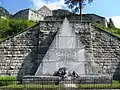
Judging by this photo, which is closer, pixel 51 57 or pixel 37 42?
pixel 51 57

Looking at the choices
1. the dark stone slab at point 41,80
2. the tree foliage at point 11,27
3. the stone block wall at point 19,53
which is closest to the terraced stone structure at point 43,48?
the stone block wall at point 19,53

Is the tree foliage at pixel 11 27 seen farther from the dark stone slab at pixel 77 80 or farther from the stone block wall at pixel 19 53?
the dark stone slab at pixel 77 80

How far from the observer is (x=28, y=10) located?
195 feet

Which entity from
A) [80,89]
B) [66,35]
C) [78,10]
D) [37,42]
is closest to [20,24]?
[78,10]

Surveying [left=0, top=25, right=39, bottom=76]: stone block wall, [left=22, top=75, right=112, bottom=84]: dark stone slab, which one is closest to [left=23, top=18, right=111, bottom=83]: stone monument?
[left=22, top=75, right=112, bottom=84]: dark stone slab

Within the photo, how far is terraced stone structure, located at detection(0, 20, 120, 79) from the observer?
22.4 metres

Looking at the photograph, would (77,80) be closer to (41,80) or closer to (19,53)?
(41,80)

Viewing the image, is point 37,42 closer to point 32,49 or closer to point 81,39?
point 32,49

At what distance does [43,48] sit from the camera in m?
22.7

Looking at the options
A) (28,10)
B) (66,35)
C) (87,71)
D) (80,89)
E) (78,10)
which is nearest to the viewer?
(80,89)

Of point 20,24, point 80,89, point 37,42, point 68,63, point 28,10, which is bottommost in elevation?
point 80,89

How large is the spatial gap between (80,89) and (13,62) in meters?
9.78

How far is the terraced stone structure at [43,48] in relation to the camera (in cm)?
2238

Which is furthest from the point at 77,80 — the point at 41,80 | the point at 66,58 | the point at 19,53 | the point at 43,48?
the point at 19,53
